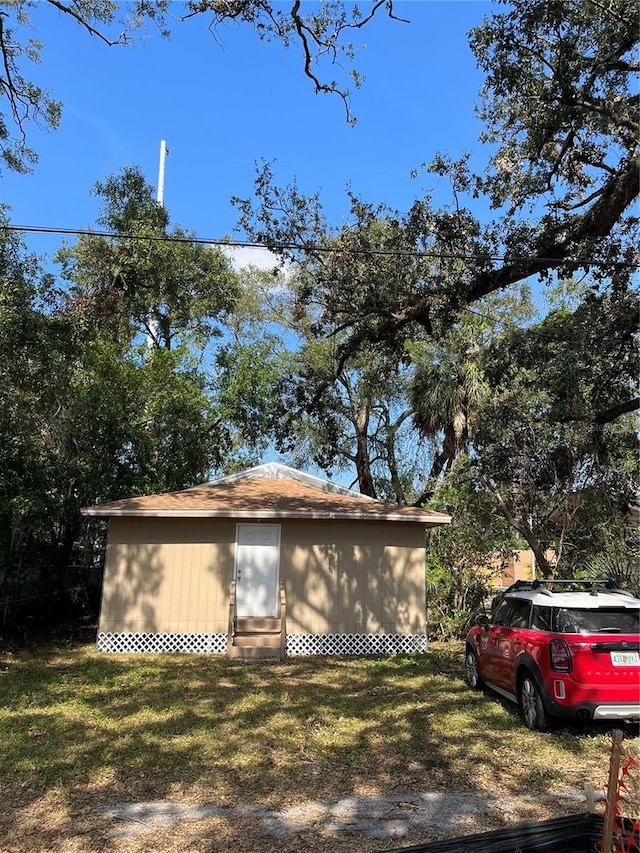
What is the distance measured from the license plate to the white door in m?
6.83

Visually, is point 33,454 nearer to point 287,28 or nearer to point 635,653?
point 287,28

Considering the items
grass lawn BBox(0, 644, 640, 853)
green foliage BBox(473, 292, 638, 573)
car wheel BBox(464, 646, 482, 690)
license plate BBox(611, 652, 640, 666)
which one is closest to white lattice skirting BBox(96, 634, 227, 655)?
grass lawn BBox(0, 644, 640, 853)

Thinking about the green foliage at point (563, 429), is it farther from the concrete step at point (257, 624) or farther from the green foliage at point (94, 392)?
the green foliage at point (94, 392)

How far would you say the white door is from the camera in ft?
37.0

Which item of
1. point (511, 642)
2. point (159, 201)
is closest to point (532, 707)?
point (511, 642)

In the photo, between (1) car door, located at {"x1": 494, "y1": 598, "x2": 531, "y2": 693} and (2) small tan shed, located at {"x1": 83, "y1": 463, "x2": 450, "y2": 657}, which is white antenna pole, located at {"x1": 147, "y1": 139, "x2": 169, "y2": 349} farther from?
(1) car door, located at {"x1": 494, "y1": 598, "x2": 531, "y2": 693}

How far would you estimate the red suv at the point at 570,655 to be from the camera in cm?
555

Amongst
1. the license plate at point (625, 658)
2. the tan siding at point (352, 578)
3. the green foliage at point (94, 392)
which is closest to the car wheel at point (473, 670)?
the license plate at point (625, 658)

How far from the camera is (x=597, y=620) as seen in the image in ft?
19.7

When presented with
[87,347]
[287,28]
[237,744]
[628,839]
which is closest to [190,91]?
[287,28]

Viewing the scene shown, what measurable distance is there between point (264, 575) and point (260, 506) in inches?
51.8

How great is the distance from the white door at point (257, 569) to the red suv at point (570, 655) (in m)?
5.08

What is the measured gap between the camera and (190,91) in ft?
28.3

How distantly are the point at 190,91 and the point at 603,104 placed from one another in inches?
228
